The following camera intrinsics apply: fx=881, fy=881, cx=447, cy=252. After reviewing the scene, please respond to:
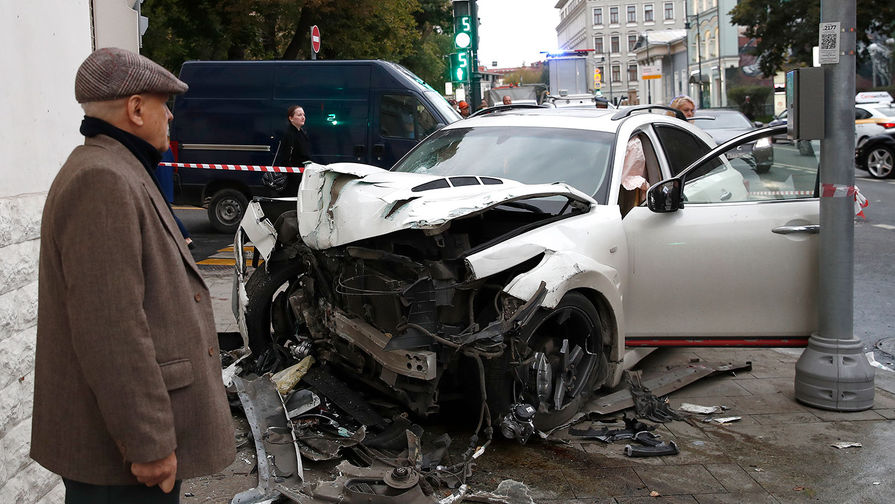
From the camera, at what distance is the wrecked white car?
452 centimetres

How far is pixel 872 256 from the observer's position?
10.9 m

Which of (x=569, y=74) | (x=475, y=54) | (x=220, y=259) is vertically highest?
(x=569, y=74)

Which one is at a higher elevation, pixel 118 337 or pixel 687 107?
pixel 687 107

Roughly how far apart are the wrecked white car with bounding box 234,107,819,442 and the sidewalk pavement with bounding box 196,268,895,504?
0.89 feet

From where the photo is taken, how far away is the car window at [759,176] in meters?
5.97

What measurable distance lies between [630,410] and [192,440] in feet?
12.1

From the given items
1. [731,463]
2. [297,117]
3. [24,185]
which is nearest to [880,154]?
[297,117]

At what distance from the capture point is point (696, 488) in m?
4.39

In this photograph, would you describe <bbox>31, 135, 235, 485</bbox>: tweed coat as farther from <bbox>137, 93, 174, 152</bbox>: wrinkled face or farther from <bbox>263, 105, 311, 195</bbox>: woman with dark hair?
<bbox>263, 105, 311, 195</bbox>: woman with dark hair

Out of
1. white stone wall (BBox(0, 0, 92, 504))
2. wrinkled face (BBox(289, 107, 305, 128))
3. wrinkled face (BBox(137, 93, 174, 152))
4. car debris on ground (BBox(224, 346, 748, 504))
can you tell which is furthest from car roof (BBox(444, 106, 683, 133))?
wrinkled face (BBox(289, 107, 305, 128))

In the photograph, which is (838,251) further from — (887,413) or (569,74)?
(569,74)

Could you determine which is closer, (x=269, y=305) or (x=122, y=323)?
(x=122, y=323)

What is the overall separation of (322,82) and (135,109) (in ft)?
38.2

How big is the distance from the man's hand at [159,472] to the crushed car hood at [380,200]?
7.54 ft
